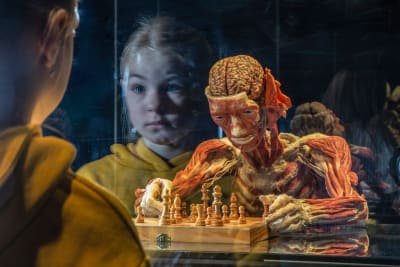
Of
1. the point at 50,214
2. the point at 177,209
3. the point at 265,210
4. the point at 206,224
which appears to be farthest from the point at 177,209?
the point at 50,214

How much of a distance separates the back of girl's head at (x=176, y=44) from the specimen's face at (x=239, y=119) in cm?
7

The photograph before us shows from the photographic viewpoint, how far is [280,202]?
137cm


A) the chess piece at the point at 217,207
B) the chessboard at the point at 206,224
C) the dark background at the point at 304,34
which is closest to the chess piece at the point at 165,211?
the chessboard at the point at 206,224

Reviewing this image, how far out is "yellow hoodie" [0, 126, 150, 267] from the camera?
0.46 meters

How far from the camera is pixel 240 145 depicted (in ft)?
4.61

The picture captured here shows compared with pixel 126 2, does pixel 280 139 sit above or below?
below

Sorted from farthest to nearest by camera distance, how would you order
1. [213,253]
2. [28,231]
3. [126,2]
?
1. [126,2]
2. [213,253]
3. [28,231]

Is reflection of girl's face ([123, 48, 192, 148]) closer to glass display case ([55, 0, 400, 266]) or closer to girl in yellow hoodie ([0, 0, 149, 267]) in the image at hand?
glass display case ([55, 0, 400, 266])

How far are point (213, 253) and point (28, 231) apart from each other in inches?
28.2

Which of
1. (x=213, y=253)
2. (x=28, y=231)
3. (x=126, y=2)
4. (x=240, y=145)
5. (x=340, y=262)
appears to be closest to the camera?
(x=28, y=231)

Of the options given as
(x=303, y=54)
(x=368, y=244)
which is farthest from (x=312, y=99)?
(x=368, y=244)

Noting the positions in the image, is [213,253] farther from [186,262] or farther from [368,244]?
[368,244]

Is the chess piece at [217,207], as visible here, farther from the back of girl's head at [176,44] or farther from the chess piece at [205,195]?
the back of girl's head at [176,44]

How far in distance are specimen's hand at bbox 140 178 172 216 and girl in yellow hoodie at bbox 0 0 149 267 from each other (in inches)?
31.2
